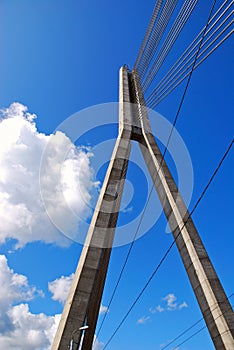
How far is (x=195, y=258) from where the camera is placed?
26.3 feet

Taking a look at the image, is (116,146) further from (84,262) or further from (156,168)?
(84,262)

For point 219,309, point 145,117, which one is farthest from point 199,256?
point 145,117

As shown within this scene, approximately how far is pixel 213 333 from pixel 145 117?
344 inches

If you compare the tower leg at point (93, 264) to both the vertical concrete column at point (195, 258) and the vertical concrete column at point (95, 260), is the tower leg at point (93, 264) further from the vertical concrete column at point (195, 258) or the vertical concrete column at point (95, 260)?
the vertical concrete column at point (195, 258)

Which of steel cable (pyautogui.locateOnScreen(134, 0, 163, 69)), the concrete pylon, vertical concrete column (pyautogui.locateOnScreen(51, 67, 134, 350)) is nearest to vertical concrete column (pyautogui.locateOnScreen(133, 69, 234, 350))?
the concrete pylon

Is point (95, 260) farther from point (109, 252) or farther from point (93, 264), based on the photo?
point (109, 252)

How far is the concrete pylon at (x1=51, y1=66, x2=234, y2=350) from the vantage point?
22.3 ft

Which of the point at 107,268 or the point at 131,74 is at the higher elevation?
the point at 131,74

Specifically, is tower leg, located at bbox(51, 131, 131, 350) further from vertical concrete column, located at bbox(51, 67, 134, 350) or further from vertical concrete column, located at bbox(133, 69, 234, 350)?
vertical concrete column, located at bbox(133, 69, 234, 350)

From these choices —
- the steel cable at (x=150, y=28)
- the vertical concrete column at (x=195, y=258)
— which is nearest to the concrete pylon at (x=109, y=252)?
the vertical concrete column at (x=195, y=258)

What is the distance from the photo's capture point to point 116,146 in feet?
35.9

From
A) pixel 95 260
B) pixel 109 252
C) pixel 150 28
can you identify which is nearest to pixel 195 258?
pixel 95 260

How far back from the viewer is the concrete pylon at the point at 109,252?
22.3 feet

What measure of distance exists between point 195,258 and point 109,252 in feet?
11.0
